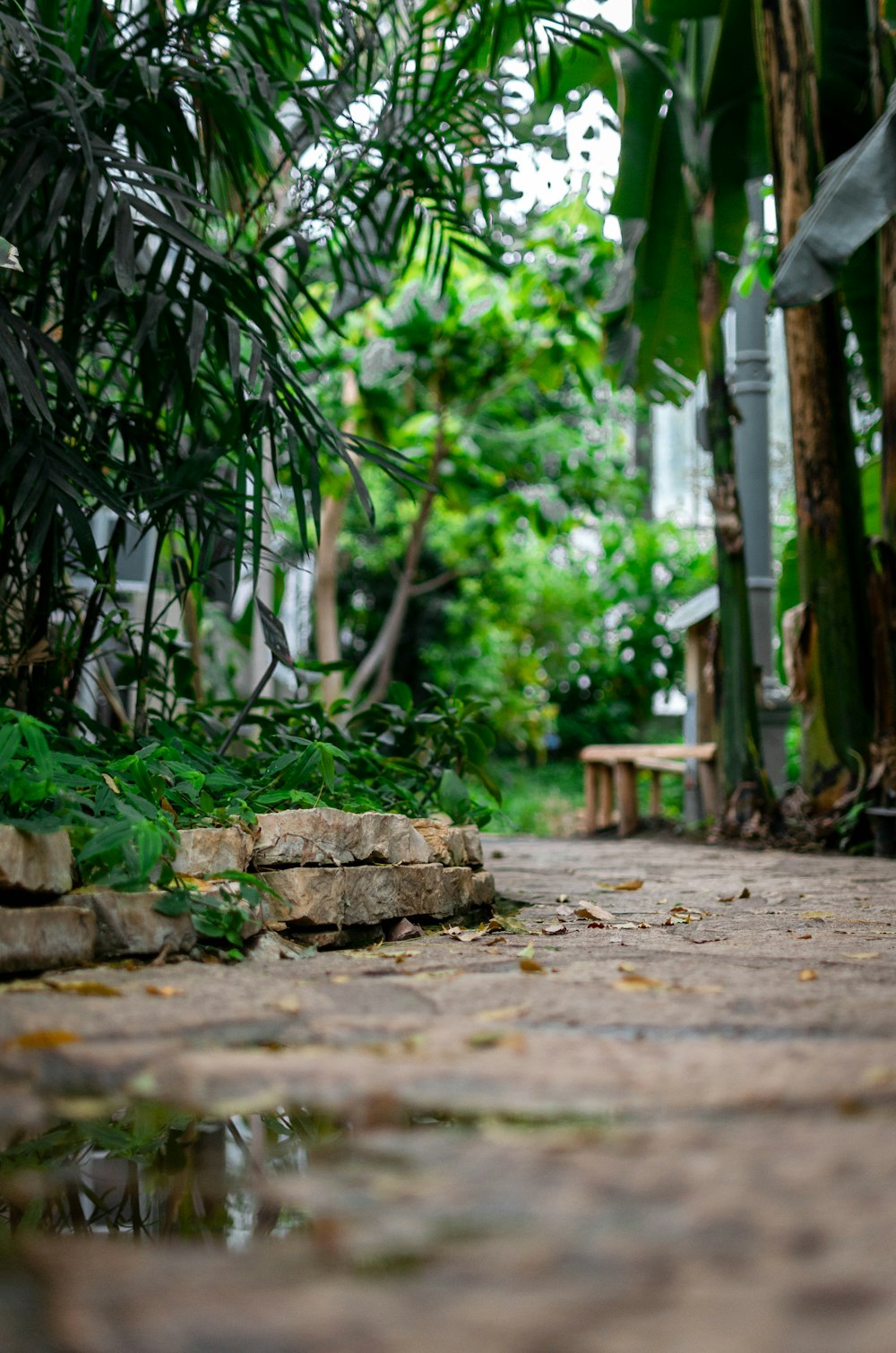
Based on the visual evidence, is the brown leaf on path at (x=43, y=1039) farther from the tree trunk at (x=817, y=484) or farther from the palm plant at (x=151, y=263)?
the tree trunk at (x=817, y=484)

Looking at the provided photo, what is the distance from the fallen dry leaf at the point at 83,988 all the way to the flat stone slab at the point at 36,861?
21 cm

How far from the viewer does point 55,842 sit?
74.8 inches

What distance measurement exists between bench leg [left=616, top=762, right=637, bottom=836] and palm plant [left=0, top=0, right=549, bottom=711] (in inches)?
166

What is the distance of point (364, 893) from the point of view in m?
2.43

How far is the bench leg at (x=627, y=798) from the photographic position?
709 cm

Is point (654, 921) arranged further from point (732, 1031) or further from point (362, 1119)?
point (362, 1119)

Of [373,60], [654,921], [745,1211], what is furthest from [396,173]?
[745,1211]

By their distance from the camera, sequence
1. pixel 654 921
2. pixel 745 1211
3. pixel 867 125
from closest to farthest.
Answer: pixel 745 1211 → pixel 654 921 → pixel 867 125

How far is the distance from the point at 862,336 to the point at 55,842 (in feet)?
17.0

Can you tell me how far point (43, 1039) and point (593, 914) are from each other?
1646mm

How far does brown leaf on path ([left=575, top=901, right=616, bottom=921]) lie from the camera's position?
273 centimetres

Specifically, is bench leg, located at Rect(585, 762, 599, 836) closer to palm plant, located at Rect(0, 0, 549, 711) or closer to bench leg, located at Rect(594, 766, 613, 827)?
bench leg, located at Rect(594, 766, 613, 827)

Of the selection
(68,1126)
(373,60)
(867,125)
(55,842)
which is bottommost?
(68,1126)

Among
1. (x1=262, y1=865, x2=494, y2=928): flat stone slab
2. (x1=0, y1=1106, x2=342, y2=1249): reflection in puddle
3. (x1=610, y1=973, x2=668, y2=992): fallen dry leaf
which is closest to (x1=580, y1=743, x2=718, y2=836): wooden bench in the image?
(x1=262, y1=865, x2=494, y2=928): flat stone slab
